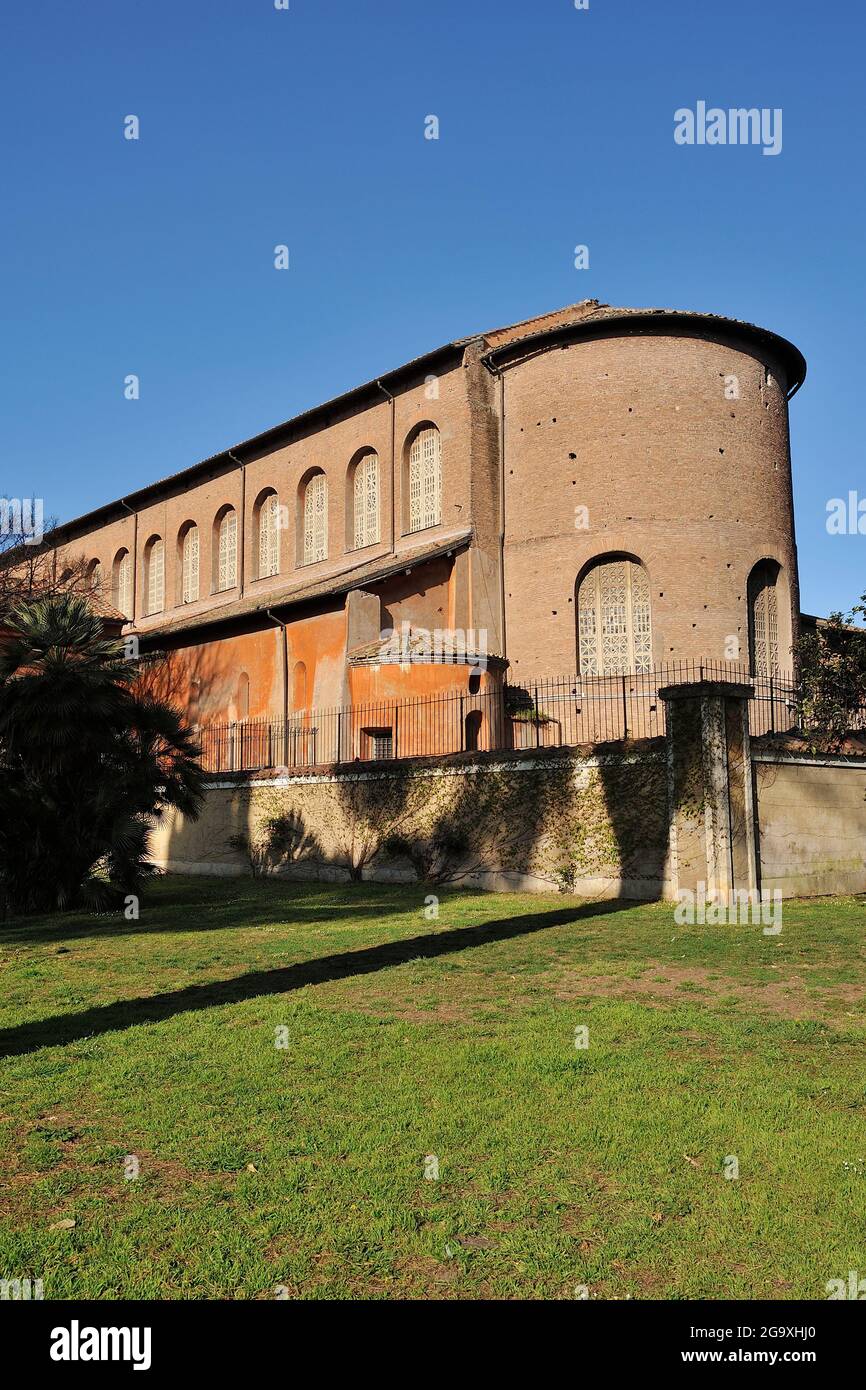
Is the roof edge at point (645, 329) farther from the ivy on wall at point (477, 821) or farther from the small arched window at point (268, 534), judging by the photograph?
the ivy on wall at point (477, 821)

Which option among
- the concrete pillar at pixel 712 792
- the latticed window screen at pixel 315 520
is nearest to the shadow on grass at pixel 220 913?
the concrete pillar at pixel 712 792

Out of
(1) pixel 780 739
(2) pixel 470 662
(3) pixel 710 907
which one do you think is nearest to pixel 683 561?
(2) pixel 470 662

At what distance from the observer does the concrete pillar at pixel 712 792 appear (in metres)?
14.0

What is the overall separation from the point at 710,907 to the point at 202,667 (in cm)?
2191

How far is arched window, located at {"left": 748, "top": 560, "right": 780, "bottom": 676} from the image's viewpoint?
87.1 ft

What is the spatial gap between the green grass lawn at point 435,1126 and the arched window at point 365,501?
23144 mm

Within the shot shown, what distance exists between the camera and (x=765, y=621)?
27.1 meters

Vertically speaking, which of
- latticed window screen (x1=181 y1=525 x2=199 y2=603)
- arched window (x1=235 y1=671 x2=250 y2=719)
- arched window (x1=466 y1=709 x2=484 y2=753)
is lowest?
arched window (x1=466 y1=709 x2=484 y2=753)

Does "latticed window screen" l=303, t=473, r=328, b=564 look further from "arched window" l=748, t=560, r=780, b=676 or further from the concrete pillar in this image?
the concrete pillar

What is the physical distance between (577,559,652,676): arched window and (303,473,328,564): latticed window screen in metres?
10.6

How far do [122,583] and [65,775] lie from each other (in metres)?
29.7

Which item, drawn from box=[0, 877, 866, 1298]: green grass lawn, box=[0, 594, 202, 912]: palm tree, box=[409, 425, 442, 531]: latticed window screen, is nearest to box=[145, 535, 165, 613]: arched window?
box=[409, 425, 442, 531]: latticed window screen

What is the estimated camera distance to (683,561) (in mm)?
25703

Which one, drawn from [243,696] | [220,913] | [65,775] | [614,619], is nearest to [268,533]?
[243,696]
